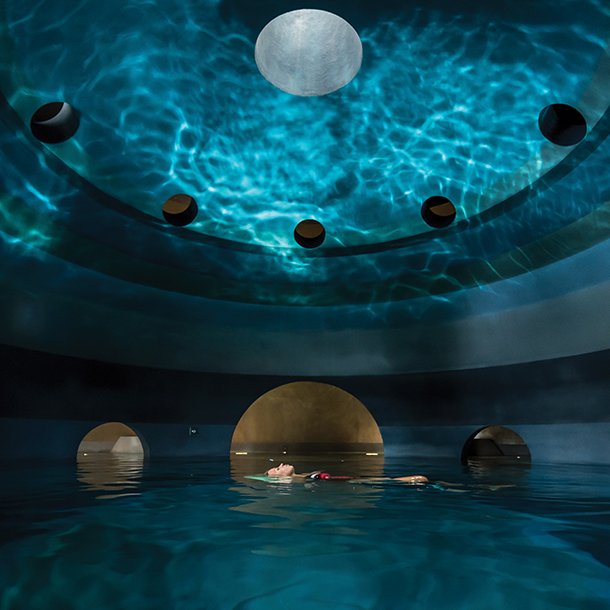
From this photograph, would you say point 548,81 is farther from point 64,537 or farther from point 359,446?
point 359,446

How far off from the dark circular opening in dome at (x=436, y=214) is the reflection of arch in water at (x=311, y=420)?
11.5 metres

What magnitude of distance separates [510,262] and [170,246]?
291 inches

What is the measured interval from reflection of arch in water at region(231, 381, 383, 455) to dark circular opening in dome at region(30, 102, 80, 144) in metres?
14.5

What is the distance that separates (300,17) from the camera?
27.6 ft

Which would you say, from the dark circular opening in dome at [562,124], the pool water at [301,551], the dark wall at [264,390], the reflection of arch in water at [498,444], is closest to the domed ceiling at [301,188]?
the dark circular opening in dome at [562,124]

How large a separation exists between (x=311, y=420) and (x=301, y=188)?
12652mm

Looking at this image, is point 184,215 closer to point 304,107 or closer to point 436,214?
point 304,107

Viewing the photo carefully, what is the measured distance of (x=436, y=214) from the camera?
36.3 ft

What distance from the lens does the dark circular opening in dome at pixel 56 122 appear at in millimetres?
8203

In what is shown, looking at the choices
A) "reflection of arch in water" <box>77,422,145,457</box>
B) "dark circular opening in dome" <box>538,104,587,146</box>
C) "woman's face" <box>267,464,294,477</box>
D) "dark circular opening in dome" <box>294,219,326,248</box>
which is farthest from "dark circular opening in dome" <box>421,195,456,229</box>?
"reflection of arch in water" <box>77,422,145,457</box>

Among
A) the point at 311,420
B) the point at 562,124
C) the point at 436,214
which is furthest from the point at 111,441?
the point at 562,124

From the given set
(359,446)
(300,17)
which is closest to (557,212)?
(300,17)

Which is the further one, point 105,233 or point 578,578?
point 105,233

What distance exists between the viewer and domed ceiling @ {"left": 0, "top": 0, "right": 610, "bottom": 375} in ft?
24.4
